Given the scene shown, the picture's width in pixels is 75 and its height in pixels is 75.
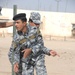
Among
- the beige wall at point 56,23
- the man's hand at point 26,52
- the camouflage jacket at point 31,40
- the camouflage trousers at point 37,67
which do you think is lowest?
the beige wall at point 56,23

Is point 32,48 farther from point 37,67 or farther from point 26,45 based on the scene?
point 37,67

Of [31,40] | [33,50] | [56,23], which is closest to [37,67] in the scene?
[33,50]

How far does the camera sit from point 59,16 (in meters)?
32.7

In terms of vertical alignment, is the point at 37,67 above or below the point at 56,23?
above

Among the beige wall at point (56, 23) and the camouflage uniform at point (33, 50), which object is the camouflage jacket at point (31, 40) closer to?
the camouflage uniform at point (33, 50)

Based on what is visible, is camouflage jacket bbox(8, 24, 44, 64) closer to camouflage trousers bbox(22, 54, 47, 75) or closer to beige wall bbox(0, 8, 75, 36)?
camouflage trousers bbox(22, 54, 47, 75)

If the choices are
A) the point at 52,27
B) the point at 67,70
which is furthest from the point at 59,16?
the point at 67,70

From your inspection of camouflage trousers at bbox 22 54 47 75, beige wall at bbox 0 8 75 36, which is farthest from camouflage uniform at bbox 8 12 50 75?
beige wall at bbox 0 8 75 36

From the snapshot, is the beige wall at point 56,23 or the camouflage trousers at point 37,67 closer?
the camouflage trousers at point 37,67

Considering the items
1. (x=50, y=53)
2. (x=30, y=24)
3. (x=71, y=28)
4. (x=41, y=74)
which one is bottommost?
(x=71, y=28)

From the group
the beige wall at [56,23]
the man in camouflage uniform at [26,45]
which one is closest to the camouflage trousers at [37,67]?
the man in camouflage uniform at [26,45]

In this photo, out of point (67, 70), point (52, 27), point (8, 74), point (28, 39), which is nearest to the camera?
point (28, 39)

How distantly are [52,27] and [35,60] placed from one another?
27550mm

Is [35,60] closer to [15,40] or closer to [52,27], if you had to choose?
[15,40]
